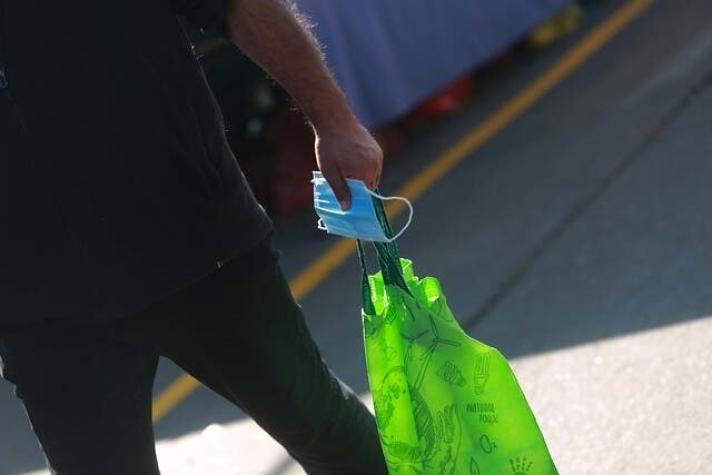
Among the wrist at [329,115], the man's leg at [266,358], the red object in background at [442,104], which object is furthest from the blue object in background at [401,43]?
the wrist at [329,115]

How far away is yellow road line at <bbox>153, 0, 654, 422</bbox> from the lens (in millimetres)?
5039

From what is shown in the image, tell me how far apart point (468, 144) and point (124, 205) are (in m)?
4.70

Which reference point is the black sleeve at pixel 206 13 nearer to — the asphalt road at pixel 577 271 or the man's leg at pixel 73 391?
the man's leg at pixel 73 391

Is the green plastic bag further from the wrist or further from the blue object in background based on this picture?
the blue object in background

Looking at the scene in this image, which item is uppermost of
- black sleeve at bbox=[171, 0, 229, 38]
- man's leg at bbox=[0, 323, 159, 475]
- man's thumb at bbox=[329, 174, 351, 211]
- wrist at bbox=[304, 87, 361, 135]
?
black sleeve at bbox=[171, 0, 229, 38]

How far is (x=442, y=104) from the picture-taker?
24.7ft

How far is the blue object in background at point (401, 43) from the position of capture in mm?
6344

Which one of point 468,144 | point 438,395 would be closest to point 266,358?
point 438,395

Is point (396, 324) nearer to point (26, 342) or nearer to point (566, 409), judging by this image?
point (26, 342)

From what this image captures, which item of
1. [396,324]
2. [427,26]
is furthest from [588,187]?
[396,324]

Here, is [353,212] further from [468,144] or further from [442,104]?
[442,104]

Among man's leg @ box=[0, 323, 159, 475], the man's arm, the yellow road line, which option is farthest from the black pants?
the yellow road line

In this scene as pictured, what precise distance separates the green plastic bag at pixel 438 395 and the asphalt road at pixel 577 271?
3.85ft

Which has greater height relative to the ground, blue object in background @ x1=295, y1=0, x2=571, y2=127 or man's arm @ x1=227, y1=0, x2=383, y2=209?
man's arm @ x1=227, y1=0, x2=383, y2=209
